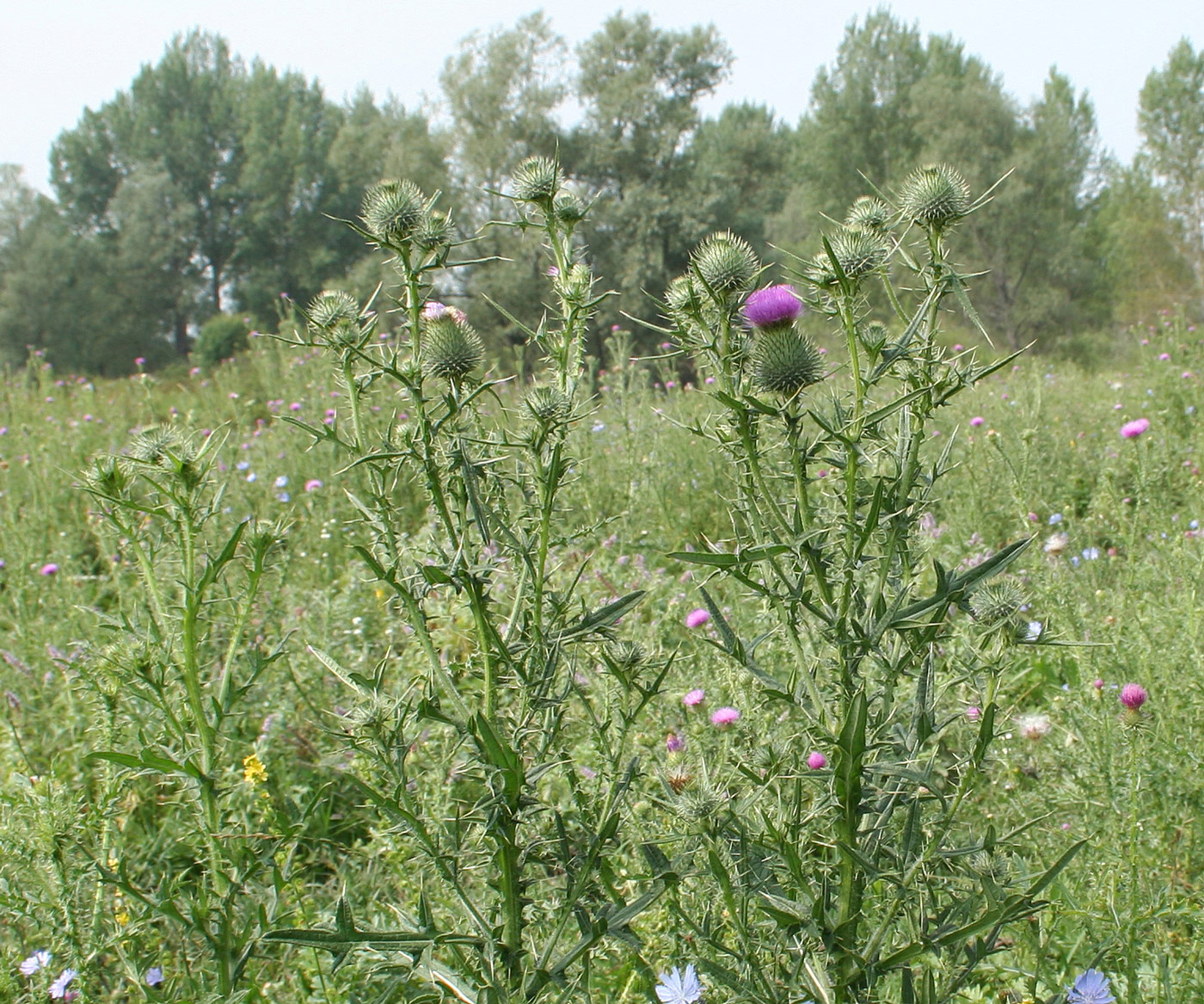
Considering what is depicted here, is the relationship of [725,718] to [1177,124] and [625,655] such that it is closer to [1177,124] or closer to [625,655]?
[625,655]

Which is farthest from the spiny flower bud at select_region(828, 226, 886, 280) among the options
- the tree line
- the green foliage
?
the green foliage

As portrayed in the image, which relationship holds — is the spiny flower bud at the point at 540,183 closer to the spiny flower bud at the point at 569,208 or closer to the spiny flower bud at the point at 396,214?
the spiny flower bud at the point at 569,208

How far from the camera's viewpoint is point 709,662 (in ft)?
8.19

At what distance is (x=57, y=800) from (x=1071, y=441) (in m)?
5.31

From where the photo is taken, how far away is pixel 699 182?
2597cm

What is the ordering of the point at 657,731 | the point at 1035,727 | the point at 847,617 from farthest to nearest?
the point at 657,731
the point at 1035,727
the point at 847,617

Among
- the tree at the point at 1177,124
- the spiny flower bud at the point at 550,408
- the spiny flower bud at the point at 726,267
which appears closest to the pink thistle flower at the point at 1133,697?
the spiny flower bud at the point at 726,267

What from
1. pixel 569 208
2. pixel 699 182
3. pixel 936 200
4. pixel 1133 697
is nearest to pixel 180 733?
pixel 569 208

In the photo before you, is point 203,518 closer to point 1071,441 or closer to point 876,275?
point 876,275

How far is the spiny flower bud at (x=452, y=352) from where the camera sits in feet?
4.40

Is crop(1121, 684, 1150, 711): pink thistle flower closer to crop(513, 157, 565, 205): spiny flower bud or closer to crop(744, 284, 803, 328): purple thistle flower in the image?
crop(744, 284, 803, 328): purple thistle flower

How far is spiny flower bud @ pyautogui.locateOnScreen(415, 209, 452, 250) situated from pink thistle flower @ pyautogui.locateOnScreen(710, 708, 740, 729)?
1224 mm

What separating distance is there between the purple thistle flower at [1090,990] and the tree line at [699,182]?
59.4 ft

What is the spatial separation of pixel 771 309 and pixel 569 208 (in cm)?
39
